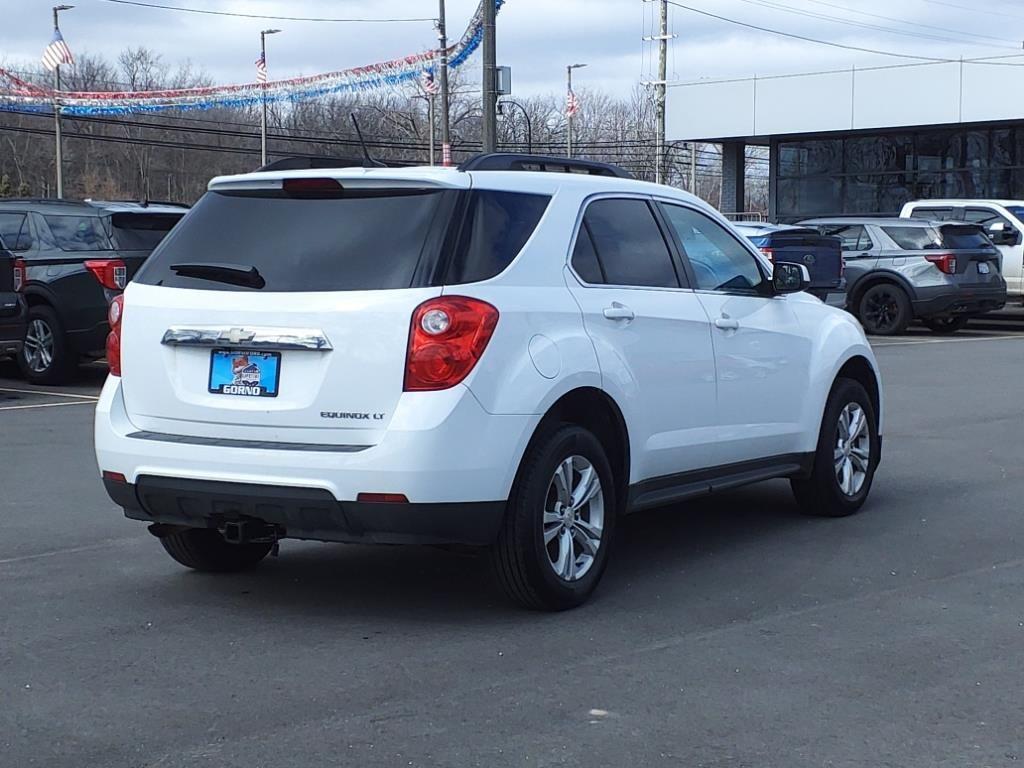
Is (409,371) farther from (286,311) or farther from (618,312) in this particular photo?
(618,312)

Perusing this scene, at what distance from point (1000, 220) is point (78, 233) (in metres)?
16.0

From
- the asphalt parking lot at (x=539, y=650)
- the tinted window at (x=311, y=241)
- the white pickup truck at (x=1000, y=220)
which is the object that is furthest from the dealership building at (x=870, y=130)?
the tinted window at (x=311, y=241)

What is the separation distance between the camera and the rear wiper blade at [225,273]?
18.7 feet

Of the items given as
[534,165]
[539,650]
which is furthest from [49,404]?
→ [539,650]

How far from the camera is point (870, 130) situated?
125 ft

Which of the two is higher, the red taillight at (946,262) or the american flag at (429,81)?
the american flag at (429,81)

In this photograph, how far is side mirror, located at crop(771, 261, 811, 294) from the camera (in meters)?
7.48

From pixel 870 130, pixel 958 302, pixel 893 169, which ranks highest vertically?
pixel 870 130

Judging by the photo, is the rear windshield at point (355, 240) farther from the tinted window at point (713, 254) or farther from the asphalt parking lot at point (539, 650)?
the asphalt parking lot at point (539, 650)

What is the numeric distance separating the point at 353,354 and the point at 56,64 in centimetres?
3970

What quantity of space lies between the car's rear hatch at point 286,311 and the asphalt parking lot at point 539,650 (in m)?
0.83

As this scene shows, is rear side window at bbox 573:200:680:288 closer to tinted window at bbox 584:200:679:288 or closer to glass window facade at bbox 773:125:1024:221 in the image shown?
tinted window at bbox 584:200:679:288

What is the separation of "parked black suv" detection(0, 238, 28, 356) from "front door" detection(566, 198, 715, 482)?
8.81 m

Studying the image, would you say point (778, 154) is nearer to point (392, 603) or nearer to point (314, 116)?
point (314, 116)
